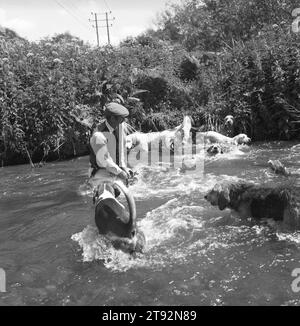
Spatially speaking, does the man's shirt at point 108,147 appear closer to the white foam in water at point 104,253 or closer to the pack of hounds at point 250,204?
the pack of hounds at point 250,204

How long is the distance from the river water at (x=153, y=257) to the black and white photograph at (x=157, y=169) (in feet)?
0.09

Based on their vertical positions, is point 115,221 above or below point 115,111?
below

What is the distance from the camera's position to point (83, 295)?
224 inches

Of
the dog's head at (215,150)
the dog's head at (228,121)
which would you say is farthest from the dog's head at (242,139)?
the dog's head at (215,150)

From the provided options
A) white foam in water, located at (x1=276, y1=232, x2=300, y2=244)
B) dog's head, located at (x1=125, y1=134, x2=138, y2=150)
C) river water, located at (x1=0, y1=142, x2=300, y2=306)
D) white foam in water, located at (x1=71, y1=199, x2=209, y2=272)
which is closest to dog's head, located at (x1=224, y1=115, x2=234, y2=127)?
dog's head, located at (x1=125, y1=134, x2=138, y2=150)

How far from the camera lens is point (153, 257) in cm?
662

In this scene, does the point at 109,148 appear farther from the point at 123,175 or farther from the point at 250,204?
the point at 250,204

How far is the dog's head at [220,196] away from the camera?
308 inches

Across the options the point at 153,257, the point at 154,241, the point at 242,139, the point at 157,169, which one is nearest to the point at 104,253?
the point at 153,257

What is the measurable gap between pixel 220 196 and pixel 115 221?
7.27ft

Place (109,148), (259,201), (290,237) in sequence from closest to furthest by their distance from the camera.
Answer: (109,148) < (290,237) < (259,201)

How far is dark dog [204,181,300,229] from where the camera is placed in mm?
7078

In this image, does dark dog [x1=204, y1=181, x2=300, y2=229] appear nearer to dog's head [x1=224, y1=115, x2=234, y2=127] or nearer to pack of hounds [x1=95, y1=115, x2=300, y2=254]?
pack of hounds [x1=95, y1=115, x2=300, y2=254]
